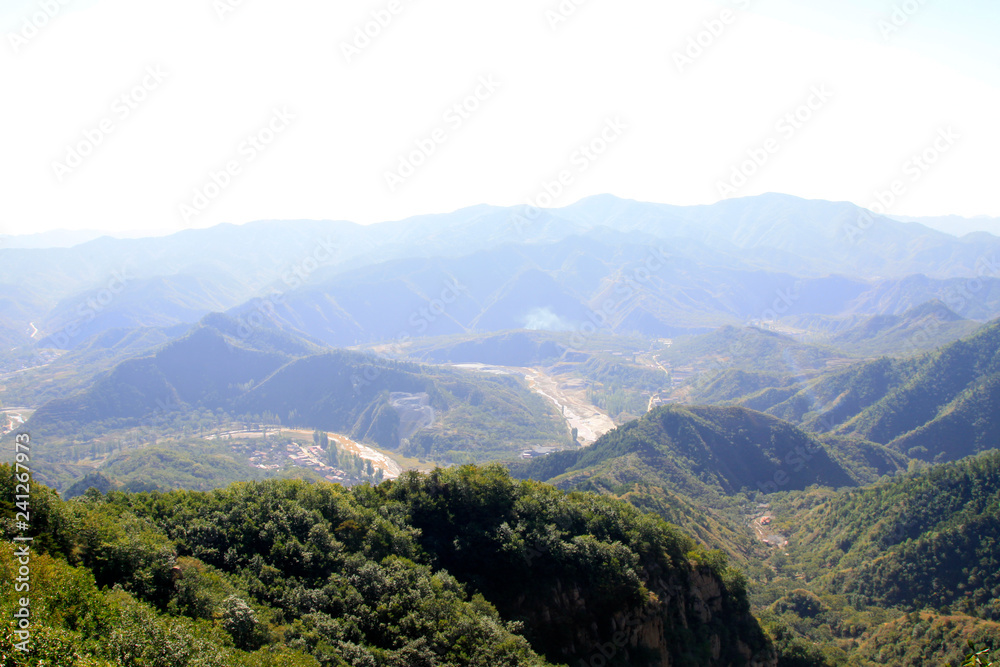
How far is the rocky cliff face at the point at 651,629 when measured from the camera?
45875mm

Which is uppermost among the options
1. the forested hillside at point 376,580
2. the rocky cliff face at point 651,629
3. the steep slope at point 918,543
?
the forested hillside at point 376,580

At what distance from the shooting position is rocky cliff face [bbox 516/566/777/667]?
45875mm

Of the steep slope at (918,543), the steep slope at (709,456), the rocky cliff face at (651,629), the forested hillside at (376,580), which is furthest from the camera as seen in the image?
the steep slope at (709,456)

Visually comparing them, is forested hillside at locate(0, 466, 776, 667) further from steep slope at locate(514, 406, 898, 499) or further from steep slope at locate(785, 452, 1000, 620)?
steep slope at locate(514, 406, 898, 499)

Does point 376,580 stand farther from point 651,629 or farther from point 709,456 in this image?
point 709,456

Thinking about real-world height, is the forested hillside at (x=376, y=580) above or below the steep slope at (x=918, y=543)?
above

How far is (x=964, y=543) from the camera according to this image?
98.4 m

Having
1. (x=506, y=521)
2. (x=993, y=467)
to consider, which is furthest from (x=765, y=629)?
(x=993, y=467)

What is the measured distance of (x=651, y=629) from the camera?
Result: 4856 centimetres

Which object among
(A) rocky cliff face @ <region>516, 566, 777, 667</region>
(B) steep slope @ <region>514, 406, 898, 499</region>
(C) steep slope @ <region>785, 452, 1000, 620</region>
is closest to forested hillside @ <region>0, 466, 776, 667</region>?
(A) rocky cliff face @ <region>516, 566, 777, 667</region>

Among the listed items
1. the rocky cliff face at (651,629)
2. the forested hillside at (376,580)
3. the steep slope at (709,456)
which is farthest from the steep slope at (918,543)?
the rocky cliff face at (651,629)

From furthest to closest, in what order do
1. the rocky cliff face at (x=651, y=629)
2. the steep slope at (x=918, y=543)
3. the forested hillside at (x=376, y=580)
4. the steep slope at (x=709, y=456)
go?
the steep slope at (x=709, y=456) < the steep slope at (x=918, y=543) < the rocky cliff face at (x=651, y=629) < the forested hillside at (x=376, y=580)

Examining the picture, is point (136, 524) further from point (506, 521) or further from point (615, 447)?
point (615, 447)

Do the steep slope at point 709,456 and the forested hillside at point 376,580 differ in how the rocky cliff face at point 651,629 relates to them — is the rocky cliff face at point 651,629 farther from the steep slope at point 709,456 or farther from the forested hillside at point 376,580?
the steep slope at point 709,456
